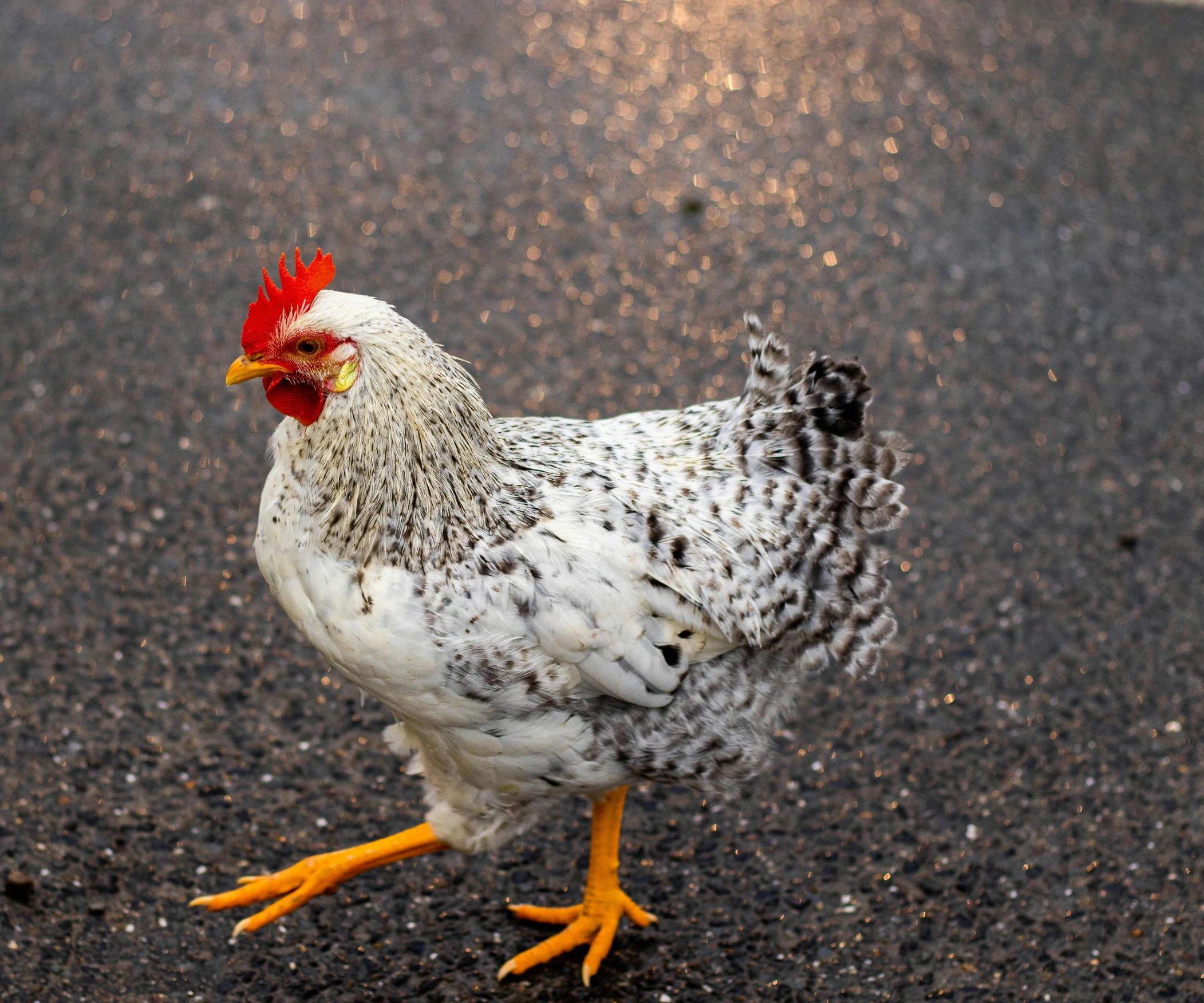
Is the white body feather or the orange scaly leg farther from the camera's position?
the orange scaly leg

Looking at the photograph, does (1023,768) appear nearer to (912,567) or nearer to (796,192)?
(912,567)

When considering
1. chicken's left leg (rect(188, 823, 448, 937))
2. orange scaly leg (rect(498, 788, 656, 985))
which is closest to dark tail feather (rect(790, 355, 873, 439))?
orange scaly leg (rect(498, 788, 656, 985))

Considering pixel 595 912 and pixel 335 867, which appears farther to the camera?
pixel 595 912

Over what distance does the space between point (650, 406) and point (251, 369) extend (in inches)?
98.9

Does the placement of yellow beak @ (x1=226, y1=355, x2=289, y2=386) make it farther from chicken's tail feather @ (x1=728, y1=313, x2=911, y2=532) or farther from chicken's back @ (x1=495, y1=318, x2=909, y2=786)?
chicken's tail feather @ (x1=728, y1=313, x2=911, y2=532)

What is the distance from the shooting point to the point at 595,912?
3.19m

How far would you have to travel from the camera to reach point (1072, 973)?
10.4 feet

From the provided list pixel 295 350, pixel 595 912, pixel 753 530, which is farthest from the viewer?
pixel 595 912

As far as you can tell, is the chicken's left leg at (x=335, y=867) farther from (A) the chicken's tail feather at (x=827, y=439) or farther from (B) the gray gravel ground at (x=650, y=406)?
(A) the chicken's tail feather at (x=827, y=439)

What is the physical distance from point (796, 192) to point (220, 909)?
428 centimetres

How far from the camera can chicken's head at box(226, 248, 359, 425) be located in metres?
2.47

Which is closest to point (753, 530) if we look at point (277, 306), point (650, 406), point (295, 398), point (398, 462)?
point (398, 462)

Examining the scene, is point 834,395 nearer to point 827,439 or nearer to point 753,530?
point 827,439

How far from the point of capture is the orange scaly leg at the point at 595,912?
312 centimetres
